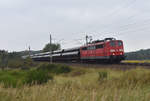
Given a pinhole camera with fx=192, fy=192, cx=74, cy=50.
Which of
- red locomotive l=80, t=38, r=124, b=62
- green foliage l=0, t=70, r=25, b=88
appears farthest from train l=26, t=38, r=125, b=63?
green foliage l=0, t=70, r=25, b=88

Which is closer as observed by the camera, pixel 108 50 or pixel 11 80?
pixel 11 80

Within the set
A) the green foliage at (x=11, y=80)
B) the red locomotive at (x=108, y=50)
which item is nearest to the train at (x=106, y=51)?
the red locomotive at (x=108, y=50)

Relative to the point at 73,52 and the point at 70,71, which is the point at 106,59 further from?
the point at 73,52

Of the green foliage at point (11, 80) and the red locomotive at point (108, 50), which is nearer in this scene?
the green foliage at point (11, 80)

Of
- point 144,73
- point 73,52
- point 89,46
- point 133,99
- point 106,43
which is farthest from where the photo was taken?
point 73,52

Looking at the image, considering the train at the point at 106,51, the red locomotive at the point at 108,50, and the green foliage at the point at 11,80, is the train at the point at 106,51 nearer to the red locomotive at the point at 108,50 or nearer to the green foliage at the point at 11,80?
the red locomotive at the point at 108,50

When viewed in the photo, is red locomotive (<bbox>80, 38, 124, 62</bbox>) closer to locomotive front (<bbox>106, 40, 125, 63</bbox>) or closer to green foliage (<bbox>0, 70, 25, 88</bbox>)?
locomotive front (<bbox>106, 40, 125, 63</bbox>)

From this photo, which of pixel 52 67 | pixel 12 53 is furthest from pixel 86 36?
pixel 12 53

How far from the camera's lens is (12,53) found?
56.1 metres

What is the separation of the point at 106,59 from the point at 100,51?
142 centimetres

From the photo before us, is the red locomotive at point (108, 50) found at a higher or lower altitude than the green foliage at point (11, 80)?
higher

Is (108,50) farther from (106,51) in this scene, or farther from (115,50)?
(115,50)

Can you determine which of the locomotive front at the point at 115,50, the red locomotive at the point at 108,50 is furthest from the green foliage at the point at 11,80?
the locomotive front at the point at 115,50

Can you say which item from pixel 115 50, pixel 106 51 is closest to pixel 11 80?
pixel 106 51
